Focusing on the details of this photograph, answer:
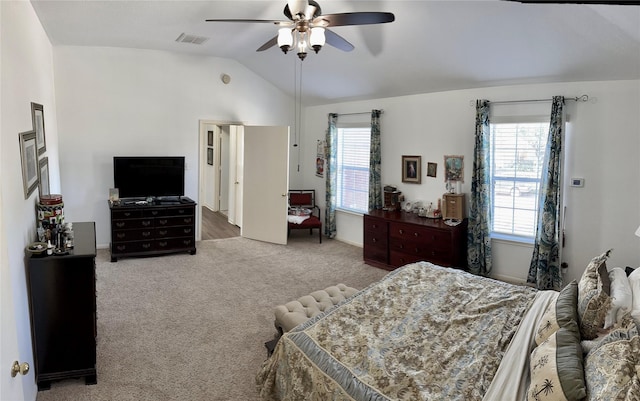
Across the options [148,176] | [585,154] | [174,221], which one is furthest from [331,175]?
[585,154]

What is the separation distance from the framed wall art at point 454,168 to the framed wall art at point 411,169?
42cm

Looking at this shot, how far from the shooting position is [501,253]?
200 inches

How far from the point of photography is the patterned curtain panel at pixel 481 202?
491 cm

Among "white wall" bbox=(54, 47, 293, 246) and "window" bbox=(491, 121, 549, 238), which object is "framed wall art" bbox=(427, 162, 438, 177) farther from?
"white wall" bbox=(54, 47, 293, 246)

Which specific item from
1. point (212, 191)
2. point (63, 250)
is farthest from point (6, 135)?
point (212, 191)

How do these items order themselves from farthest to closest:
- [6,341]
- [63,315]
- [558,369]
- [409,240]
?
[409,240] → [63,315] → [558,369] → [6,341]

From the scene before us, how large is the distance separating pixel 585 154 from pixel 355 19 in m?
2.95

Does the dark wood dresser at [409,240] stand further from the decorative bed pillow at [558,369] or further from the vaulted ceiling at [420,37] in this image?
the decorative bed pillow at [558,369]

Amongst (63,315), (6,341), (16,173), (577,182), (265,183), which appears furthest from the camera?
(265,183)

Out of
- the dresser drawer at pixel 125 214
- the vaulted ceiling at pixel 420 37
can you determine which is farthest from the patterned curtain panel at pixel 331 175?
the dresser drawer at pixel 125 214

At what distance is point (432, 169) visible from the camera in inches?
222

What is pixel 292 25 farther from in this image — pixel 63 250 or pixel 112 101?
pixel 112 101

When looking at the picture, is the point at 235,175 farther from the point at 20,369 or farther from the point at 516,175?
the point at 20,369

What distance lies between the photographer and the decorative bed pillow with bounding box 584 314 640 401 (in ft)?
4.79
